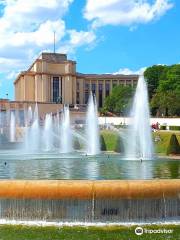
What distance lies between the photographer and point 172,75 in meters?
92.9

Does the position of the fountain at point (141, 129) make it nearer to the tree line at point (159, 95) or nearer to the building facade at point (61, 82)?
the tree line at point (159, 95)

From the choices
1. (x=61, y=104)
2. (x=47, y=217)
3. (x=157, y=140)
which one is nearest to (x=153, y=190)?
(x=47, y=217)

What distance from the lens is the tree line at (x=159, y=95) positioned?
7558 cm

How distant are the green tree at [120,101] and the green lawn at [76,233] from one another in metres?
87.5

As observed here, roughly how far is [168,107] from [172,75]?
18.5 m

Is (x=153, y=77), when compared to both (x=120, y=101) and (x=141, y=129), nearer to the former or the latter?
(x=120, y=101)

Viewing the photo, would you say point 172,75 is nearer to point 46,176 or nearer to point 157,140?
point 157,140

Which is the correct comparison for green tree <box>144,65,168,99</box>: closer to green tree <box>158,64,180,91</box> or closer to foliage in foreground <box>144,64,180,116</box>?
foliage in foreground <box>144,64,180,116</box>

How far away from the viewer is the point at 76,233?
10.1m

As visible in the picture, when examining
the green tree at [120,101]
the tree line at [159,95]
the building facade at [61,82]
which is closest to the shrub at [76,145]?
the tree line at [159,95]

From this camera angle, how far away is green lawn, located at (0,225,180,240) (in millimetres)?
9773

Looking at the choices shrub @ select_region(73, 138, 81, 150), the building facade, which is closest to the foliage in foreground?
the building facade

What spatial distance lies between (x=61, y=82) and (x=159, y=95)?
61137 millimetres

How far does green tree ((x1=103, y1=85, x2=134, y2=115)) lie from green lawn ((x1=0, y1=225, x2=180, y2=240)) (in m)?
87.5
